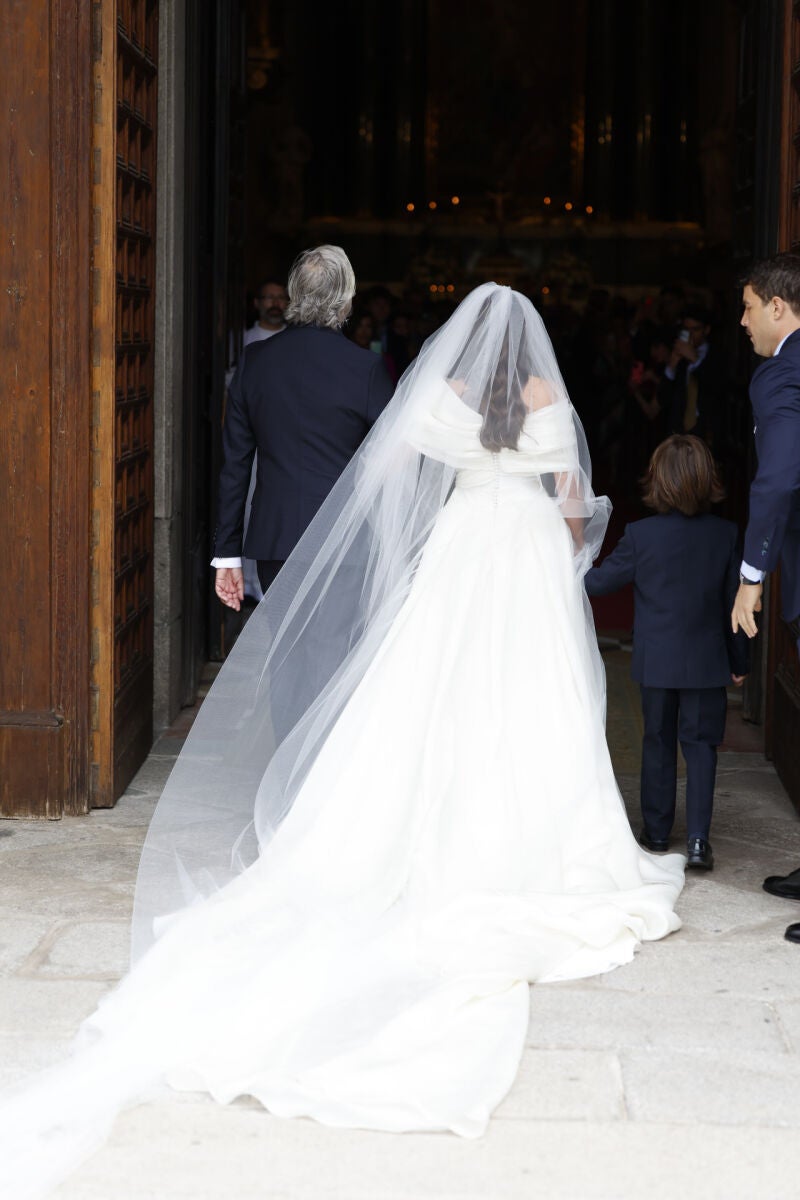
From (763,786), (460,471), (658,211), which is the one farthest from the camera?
→ (658,211)

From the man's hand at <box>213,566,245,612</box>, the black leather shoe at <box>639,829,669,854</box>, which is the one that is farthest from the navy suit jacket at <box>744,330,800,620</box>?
the man's hand at <box>213,566,245,612</box>

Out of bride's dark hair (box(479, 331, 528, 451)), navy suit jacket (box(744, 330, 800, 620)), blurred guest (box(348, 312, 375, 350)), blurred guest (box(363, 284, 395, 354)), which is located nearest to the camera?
navy suit jacket (box(744, 330, 800, 620))

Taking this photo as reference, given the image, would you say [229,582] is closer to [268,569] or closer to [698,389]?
[268,569]

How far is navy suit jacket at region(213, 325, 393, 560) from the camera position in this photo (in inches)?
195

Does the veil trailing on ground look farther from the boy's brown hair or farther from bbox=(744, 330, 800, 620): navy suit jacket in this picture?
bbox=(744, 330, 800, 620): navy suit jacket

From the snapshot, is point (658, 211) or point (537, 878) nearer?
point (537, 878)

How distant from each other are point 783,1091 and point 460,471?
201cm

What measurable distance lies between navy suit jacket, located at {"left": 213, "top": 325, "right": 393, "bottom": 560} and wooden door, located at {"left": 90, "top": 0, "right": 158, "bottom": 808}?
1.76 feet

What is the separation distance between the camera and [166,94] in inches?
250

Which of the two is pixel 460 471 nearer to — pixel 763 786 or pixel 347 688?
pixel 347 688

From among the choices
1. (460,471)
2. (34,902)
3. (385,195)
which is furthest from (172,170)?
(385,195)

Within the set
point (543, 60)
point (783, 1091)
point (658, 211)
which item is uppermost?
point (543, 60)

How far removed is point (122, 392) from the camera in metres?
5.66

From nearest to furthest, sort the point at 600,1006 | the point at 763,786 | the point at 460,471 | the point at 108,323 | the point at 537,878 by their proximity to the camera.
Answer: the point at 600,1006, the point at 537,878, the point at 460,471, the point at 108,323, the point at 763,786
